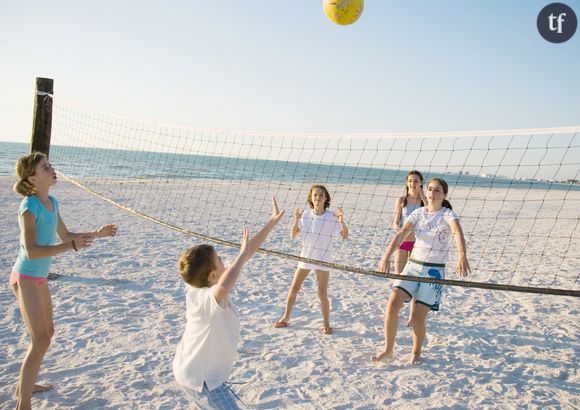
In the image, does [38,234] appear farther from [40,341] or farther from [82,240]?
[40,341]

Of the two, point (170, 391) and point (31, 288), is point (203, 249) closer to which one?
point (31, 288)

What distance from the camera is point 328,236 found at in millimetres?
4164

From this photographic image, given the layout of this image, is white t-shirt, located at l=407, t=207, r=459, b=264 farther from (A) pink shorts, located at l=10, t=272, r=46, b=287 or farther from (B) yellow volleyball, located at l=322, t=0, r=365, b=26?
(B) yellow volleyball, located at l=322, t=0, r=365, b=26

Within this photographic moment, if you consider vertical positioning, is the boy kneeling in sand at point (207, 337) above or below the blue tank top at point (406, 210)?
below

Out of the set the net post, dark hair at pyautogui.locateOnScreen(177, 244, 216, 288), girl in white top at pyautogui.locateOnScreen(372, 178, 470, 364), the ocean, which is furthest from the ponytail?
the ocean

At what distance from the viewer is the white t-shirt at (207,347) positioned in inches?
83.4

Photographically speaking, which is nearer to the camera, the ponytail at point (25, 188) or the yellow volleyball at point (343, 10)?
the ponytail at point (25, 188)

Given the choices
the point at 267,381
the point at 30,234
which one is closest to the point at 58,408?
the point at 30,234

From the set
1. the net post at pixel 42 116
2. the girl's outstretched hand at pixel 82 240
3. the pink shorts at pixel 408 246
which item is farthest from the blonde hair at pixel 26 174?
the pink shorts at pixel 408 246

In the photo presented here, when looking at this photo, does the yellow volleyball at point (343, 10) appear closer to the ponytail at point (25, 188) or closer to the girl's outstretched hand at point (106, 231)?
the girl's outstretched hand at point (106, 231)

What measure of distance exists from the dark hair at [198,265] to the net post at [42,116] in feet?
12.8

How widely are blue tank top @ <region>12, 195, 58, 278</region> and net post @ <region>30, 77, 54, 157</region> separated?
9.52 feet

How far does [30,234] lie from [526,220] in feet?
47.3

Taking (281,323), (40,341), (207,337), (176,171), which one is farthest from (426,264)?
(176,171)
